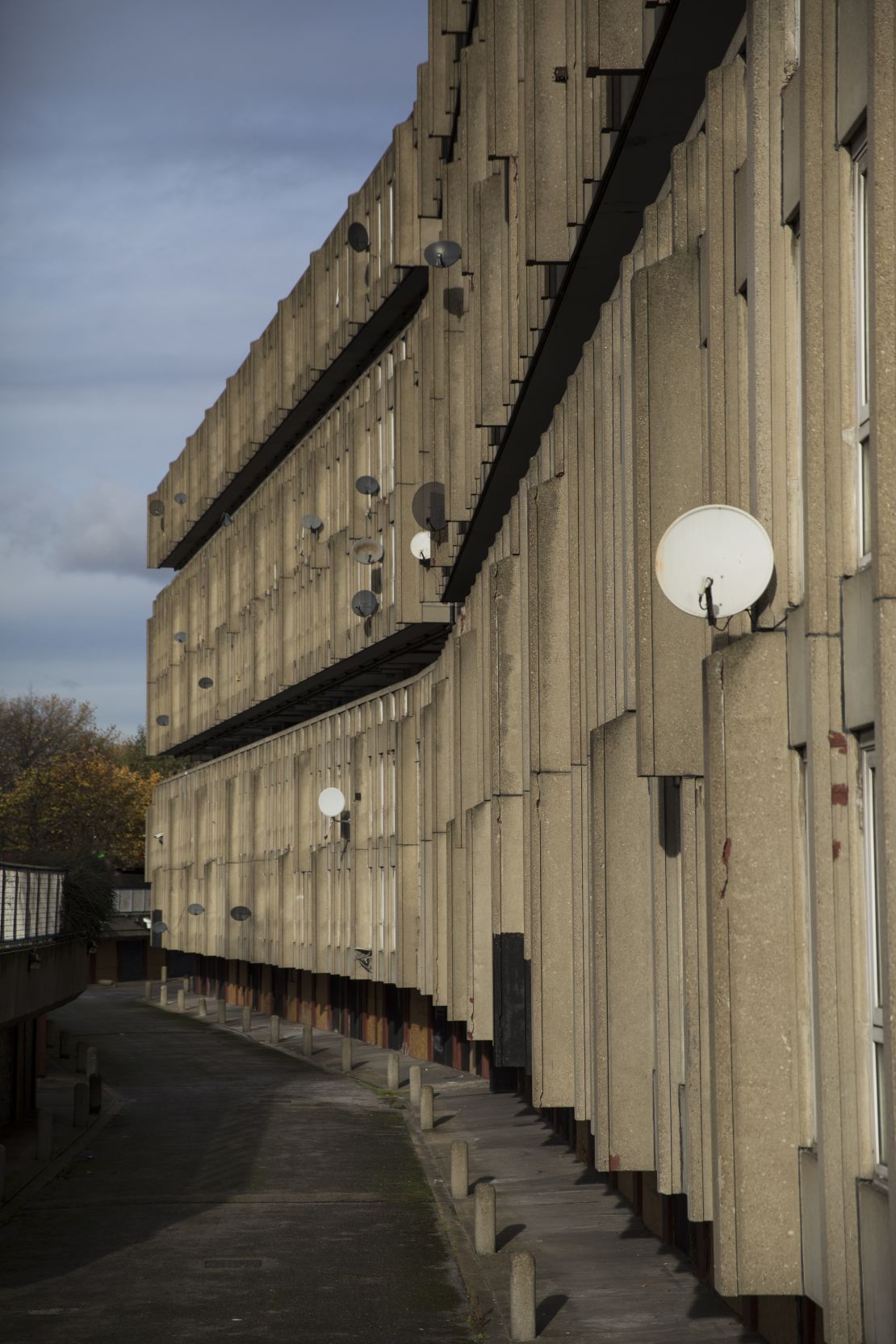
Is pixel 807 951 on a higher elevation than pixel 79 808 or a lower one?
lower

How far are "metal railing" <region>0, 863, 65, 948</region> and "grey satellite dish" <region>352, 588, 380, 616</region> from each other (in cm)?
1091

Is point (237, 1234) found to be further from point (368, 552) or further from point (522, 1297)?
point (368, 552)

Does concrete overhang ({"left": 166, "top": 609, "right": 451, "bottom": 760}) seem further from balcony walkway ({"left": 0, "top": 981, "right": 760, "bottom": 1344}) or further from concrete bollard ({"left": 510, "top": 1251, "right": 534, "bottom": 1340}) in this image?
concrete bollard ({"left": 510, "top": 1251, "right": 534, "bottom": 1340})

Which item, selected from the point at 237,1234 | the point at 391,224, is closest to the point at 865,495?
the point at 237,1234

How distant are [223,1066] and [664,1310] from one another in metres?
27.9

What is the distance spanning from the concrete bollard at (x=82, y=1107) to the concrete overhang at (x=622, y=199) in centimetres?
1269

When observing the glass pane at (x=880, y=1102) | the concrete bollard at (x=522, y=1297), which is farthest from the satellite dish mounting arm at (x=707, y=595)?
the concrete bollard at (x=522, y=1297)

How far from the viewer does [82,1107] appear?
3023 cm

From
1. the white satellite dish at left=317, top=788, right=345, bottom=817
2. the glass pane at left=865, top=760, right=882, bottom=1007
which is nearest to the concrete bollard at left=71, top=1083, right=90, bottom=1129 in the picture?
the white satellite dish at left=317, top=788, right=345, bottom=817

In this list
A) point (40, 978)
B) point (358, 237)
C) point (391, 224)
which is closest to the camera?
point (40, 978)

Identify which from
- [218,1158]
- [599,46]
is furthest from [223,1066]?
[599,46]

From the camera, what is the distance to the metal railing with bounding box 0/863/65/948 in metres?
26.3

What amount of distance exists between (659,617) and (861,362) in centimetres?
377

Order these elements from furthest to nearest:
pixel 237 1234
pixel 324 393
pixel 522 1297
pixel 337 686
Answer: pixel 337 686, pixel 324 393, pixel 237 1234, pixel 522 1297
